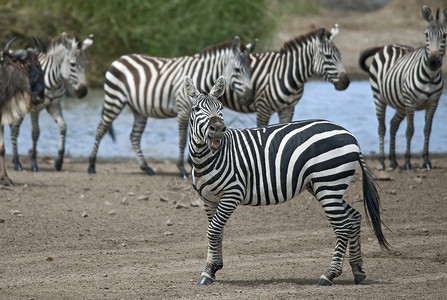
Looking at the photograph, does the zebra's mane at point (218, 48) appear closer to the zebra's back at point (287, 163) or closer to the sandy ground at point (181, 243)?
the sandy ground at point (181, 243)

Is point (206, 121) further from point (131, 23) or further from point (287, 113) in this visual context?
point (131, 23)

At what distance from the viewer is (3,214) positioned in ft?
30.5

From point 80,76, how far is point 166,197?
351 cm

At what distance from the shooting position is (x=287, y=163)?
6.50 metres

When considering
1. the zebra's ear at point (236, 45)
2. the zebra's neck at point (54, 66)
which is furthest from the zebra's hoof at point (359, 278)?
the zebra's neck at point (54, 66)

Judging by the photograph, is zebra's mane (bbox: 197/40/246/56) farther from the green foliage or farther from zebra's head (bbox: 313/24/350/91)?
the green foliage

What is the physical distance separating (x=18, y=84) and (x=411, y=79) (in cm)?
610

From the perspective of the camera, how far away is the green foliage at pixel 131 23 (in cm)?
2411

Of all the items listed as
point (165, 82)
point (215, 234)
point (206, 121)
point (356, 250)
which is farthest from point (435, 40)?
point (215, 234)

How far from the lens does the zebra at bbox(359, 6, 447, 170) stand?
11602 millimetres

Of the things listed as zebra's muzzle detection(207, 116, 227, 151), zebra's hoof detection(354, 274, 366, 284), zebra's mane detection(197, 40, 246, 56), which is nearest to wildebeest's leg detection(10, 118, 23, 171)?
zebra's mane detection(197, 40, 246, 56)

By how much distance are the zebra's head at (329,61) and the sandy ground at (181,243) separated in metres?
1.65

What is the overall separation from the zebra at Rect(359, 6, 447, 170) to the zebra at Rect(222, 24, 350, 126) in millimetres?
1037

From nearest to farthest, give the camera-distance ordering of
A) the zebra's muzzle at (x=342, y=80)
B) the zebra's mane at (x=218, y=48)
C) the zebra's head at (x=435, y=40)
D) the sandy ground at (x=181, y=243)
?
the sandy ground at (x=181, y=243) < the zebra's head at (x=435, y=40) < the zebra's muzzle at (x=342, y=80) < the zebra's mane at (x=218, y=48)
